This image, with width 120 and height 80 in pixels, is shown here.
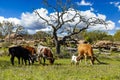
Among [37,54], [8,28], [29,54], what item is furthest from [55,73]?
[8,28]

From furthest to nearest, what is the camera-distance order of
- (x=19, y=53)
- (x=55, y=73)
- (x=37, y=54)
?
(x=37, y=54) → (x=19, y=53) → (x=55, y=73)

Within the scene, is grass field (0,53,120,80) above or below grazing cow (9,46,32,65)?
below

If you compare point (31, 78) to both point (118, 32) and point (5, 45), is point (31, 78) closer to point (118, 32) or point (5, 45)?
point (5, 45)

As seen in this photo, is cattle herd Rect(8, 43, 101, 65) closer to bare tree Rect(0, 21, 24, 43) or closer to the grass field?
the grass field

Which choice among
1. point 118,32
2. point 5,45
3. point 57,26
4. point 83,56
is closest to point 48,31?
point 57,26

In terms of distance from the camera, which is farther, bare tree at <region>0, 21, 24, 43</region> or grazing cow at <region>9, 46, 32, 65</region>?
bare tree at <region>0, 21, 24, 43</region>

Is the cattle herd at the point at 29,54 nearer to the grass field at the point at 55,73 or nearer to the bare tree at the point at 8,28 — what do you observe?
the grass field at the point at 55,73

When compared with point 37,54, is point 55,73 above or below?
below

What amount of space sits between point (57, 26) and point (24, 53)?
24.7 m

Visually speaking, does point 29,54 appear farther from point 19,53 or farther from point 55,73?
point 55,73

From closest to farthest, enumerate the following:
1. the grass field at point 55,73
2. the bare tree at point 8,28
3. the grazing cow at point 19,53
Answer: the grass field at point 55,73, the grazing cow at point 19,53, the bare tree at point 8,28

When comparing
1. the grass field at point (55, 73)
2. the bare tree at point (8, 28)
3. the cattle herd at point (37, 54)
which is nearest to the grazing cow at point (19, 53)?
the cattle herd at point (37, 54)

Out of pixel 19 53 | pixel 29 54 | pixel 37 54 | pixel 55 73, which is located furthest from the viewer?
pixel 37 54

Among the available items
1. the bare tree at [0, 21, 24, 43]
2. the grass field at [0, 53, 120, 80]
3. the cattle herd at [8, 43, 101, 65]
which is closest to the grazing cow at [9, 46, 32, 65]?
the cattle herd at [8, 43, 101, 65]
